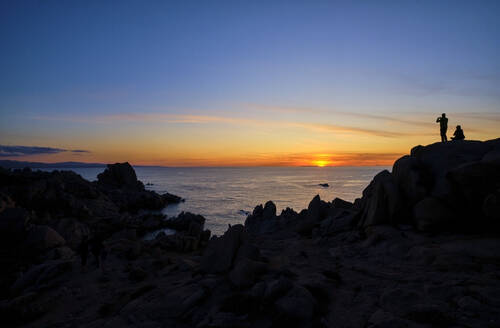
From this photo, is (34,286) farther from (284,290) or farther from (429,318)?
(429,318)

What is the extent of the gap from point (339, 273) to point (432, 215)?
23.4 ft

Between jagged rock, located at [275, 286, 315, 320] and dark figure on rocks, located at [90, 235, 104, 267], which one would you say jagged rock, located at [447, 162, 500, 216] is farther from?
dark figure on rocks, located at [90, 235, 104, 267]

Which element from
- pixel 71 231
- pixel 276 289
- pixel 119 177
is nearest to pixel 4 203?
pixel 71 231

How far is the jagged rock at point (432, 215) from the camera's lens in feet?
51.2

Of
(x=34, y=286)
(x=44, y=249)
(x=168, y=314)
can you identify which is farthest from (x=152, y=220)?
(x=168, y=314)

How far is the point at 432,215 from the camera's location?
1596 cm

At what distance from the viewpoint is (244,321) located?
9477 mm

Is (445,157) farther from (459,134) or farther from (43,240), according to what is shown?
(43,240)

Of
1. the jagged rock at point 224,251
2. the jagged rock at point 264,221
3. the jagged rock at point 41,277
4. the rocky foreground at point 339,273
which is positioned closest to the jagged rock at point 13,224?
the rocky foreground at point 339,273

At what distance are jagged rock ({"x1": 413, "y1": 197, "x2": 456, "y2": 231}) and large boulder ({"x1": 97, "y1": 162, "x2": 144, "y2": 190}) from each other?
351 feet

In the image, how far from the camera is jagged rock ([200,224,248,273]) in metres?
14.0

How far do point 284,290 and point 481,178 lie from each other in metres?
12.1

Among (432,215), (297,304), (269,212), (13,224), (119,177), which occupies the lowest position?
(13,224)

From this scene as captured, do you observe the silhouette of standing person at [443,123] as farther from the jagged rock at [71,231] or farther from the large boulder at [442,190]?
the jagged rock at [71,231]
